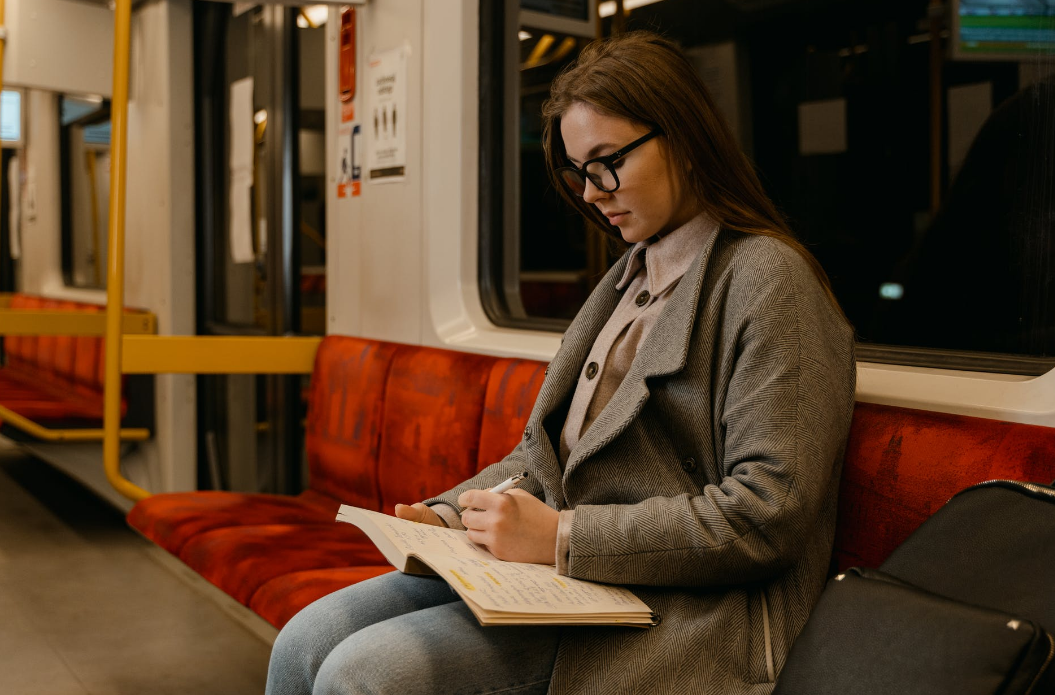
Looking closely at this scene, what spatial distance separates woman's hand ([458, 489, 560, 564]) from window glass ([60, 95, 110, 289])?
553cm

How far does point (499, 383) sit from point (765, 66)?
100cm

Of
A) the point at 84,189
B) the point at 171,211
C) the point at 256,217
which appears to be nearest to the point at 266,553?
the point at 256,217

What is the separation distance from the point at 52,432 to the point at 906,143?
129 inches

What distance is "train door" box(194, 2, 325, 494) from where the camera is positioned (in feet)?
12.0

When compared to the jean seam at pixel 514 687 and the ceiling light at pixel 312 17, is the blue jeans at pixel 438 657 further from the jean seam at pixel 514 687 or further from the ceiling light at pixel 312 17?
the ceiling light at pixel 312 17

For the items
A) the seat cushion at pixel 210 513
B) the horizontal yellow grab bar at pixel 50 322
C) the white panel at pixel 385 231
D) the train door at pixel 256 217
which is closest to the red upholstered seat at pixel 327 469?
the seat cushion at pixel 210 513

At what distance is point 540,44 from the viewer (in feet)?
9.60

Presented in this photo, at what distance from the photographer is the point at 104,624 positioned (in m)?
3.06

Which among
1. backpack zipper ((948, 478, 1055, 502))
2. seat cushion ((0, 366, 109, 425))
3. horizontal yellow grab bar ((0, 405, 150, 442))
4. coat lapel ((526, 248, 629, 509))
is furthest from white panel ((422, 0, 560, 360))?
seat cushion ((0, 366, 109, 425))

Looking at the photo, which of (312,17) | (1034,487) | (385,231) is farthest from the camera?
(312,17)

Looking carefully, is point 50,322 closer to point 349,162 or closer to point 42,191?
point 349,162

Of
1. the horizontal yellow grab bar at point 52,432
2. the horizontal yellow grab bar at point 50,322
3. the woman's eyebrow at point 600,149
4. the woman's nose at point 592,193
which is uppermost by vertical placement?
the woman's eyebrow at point 600,149

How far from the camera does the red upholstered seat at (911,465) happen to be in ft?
4.19

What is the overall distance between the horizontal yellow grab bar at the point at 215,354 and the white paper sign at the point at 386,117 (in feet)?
1.89
